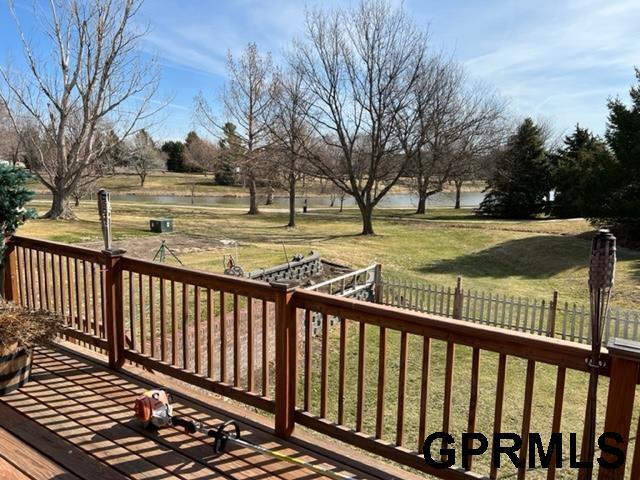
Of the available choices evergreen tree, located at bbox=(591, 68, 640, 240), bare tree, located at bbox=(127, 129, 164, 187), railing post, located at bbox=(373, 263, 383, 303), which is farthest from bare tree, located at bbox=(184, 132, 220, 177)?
railing post, located at bbox=(373, 263, 383, 303)

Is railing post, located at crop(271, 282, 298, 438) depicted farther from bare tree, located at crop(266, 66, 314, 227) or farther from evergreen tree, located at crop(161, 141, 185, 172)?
evergreen tree, located at crop(161, 141, 185, 172)

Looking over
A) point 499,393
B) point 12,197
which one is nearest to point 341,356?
point 499,393

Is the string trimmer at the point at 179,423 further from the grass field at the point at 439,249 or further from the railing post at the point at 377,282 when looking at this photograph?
the railing post at the point at 377,282

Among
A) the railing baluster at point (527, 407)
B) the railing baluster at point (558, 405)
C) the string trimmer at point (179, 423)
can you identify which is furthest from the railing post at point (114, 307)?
the railing baluster at point (558, 405)

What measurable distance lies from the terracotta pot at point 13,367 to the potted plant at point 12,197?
131cm

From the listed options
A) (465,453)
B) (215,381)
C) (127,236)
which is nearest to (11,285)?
(215,381)

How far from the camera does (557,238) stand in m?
17.1

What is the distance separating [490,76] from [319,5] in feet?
34.9

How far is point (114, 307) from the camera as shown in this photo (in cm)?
329

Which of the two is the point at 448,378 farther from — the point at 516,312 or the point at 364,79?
the point at 364,79

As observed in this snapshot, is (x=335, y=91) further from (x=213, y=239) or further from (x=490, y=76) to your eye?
(x=490, y=76)

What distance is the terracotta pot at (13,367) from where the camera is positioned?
9.40 feet

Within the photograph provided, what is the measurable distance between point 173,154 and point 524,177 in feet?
149

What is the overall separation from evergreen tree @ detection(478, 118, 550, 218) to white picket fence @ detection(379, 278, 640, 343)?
18.8 meters
